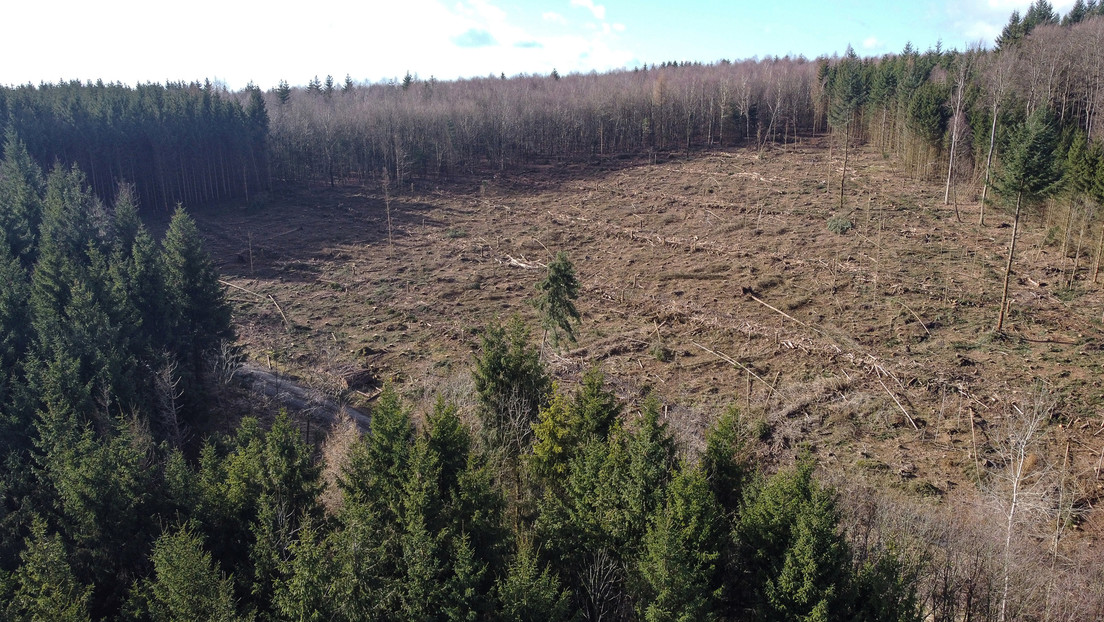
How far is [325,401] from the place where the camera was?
35219mm

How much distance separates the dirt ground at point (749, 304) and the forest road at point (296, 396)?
3.70ft

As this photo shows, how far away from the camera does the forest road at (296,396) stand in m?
33.3

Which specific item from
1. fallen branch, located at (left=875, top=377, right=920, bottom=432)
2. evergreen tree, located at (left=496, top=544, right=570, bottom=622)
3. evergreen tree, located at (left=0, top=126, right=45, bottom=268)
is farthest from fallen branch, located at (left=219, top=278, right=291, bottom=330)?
fallen branch, located at (left=875, top=377, right=920, bottom=432)

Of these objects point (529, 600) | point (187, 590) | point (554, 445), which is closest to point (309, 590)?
point (187, 590)

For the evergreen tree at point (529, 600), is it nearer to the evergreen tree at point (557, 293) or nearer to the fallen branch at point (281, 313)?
the evergreen tree at point (557, 293)

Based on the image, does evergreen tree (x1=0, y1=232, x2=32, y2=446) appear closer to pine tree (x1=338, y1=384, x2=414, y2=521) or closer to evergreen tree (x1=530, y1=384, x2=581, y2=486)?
pine tree (x1=338, y1=384, x2=414, y2=521)

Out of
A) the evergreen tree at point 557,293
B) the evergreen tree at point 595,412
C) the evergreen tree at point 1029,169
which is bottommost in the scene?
the evergreen tree at point 595,412

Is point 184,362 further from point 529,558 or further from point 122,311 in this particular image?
point 529,558

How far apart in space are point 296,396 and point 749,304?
26.7 m

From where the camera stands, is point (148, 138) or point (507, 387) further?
point (148, 138)

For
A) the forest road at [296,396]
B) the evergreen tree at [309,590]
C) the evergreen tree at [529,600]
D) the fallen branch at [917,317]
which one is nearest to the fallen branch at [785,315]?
the fallen branch at [917,317]

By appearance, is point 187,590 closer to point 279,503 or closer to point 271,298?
point 279,503

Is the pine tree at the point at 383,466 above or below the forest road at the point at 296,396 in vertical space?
above

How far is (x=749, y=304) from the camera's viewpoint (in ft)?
132
